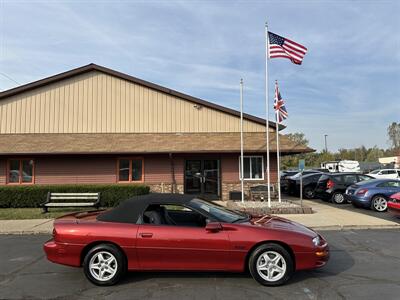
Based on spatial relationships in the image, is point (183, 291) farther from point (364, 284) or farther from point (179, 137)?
point (179, 137)

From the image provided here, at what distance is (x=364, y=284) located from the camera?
5426 mm

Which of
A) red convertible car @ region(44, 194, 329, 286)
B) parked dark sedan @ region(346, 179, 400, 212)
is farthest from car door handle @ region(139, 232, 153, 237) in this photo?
parked dark sedan @ region(346, 179, 400, 212)

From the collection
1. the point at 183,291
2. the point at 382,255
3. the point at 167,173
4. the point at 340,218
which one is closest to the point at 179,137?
the point at 167,173

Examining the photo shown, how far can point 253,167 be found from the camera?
18.4 m

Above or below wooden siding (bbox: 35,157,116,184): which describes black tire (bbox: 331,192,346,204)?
Answer: below

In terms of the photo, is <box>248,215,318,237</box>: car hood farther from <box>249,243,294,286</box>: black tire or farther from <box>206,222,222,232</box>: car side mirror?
<box>206,222,222,232</box>: car side mirror

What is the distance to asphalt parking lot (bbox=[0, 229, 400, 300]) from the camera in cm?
498

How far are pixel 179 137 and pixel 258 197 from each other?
16.9 feet

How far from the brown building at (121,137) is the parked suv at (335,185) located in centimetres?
242

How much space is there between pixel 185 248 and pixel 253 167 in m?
13.4

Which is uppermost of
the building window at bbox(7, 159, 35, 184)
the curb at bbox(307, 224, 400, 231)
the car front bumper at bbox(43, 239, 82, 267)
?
the building window at bbox(7, 159, 35, 184)

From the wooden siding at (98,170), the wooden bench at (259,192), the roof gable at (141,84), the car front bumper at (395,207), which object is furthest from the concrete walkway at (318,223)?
the roof gable at (141,84)

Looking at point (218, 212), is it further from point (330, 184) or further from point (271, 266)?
point (330, 184)

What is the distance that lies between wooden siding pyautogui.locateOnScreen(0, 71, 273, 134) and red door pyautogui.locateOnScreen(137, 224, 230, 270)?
1461cm
